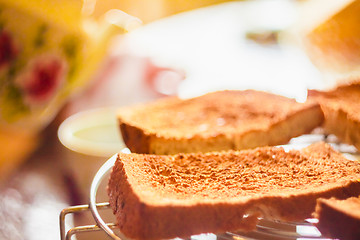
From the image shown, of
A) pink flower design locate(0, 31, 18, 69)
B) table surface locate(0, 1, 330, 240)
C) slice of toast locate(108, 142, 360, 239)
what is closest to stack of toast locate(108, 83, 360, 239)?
slice of toast locate(108, 142, 360, 239)

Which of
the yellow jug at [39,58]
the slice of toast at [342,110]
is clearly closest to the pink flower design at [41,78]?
the yellow jug at [39,58]

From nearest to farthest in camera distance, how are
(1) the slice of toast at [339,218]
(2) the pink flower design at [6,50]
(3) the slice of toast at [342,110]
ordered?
1. (1) the slice of toast at [339,218]
2. (3) the slice of toast at [342,110]
3. (2) the pink flower design at [6,50]

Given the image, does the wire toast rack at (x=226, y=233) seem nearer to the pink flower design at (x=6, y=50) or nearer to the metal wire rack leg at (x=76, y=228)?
the metal wire rack leg at (x=76, y=228)

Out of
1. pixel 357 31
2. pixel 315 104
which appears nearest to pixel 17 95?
pixel 315 104

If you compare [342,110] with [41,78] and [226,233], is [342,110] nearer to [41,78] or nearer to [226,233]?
[226,233]

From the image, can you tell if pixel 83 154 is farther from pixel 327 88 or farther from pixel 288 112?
pixel 327 88

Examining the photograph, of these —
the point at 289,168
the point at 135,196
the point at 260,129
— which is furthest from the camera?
the point at 260,129
